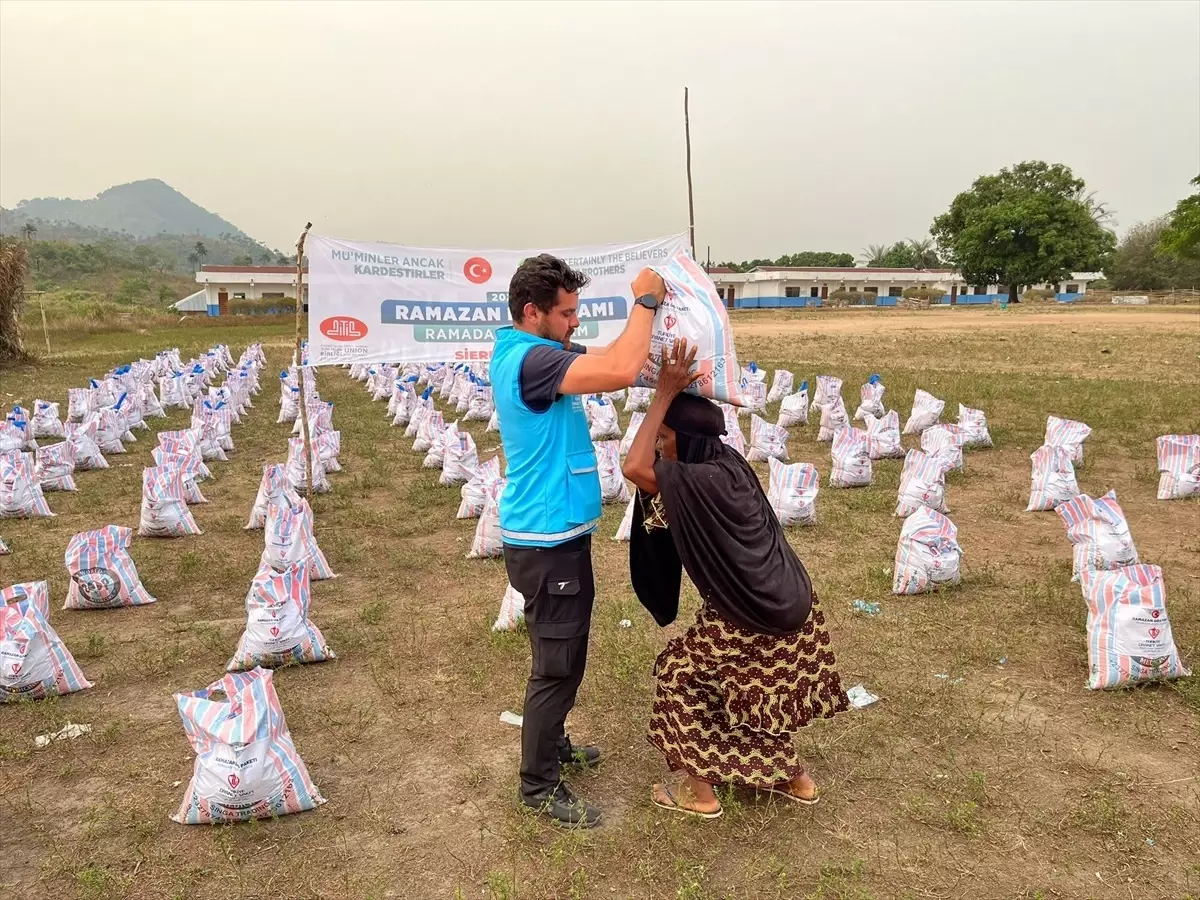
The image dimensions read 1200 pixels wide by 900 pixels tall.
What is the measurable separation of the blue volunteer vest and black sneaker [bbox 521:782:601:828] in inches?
36.0

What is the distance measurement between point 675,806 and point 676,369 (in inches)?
60.9

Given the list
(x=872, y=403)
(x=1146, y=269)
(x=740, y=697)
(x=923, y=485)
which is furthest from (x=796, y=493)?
(x=1146, y=269)

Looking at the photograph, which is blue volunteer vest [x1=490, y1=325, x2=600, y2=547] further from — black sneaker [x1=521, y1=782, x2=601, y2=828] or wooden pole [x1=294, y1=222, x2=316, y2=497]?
wooden pole [x1=294, y1=222, x2=316, y2=497]

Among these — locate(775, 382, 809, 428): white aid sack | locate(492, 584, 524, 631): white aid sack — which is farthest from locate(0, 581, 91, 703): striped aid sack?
locate(775, 382, 809, 428): white aid sack

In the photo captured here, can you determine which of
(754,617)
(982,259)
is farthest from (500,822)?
(982,259)

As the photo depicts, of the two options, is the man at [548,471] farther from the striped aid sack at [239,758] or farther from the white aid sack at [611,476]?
the white aid sack at [611,476]

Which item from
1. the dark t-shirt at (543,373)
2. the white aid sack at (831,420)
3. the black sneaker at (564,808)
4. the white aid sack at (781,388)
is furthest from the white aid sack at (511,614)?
the white aid sack at (781,388)

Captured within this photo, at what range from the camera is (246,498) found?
24.2 ft

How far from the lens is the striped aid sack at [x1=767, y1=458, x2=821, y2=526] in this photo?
583 cm

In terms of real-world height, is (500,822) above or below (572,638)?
below

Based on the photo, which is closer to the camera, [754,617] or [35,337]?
[754,617]

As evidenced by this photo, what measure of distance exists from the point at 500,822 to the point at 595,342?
4.17 metres

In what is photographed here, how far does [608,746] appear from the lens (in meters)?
3.12

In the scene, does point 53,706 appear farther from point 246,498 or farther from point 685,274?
point 246,498
